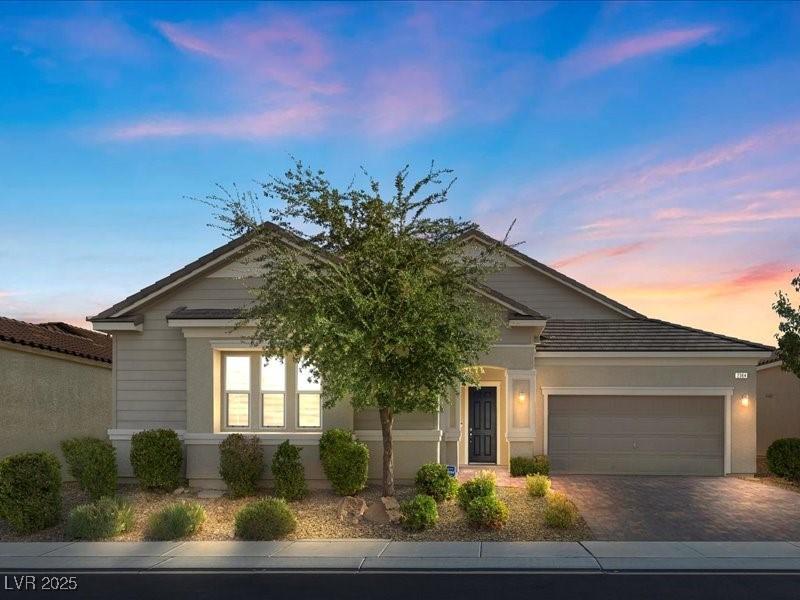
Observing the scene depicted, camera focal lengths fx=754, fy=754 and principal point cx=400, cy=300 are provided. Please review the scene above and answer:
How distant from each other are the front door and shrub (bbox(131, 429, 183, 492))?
9.14m

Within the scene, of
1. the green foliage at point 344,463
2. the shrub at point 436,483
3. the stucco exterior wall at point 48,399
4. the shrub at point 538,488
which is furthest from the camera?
the stucco exterior wall at point 48,399

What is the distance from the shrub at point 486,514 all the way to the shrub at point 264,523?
3220 millimetres

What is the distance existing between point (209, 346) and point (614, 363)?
11252 millimetres

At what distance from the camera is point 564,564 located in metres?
11.3

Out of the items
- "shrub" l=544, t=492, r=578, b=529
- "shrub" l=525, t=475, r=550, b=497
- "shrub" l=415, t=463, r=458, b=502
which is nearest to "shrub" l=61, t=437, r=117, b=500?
"shrub" l=415, t=463, r=458, b=502

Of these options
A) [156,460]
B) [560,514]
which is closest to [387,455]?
[560,514]


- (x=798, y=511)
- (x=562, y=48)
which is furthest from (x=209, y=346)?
(x=798, y=511)

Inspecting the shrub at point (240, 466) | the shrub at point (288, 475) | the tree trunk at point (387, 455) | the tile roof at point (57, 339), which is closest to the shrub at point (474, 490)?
the tree trunk at point (387, 455)

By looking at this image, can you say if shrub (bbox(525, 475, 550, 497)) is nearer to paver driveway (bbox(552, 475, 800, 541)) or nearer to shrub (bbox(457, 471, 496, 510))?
paver driveway (bbox(552, 475, 800, 541))

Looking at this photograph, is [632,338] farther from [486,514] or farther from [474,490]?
[486,514]

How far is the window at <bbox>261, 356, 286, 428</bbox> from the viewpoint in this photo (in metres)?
17.3

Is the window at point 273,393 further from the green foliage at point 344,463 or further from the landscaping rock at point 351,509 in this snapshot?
the landscaping rock at point 351,509

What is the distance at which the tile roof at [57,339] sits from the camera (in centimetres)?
2047

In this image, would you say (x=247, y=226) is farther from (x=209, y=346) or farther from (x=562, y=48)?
(x=562, y=48)
